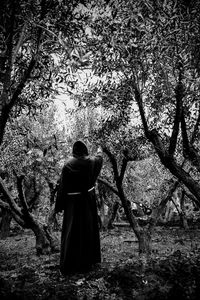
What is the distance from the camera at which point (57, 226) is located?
26.2 meters

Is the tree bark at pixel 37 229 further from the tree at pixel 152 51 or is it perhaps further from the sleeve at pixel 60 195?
the tree at pixel 152 51

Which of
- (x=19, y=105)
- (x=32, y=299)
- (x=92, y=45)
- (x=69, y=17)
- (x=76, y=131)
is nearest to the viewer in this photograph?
(x=32, y=299)


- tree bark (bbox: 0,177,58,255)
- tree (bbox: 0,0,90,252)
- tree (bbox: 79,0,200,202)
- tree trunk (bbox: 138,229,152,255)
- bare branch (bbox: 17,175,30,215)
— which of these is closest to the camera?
tree (bbox: 0,0,90,252)

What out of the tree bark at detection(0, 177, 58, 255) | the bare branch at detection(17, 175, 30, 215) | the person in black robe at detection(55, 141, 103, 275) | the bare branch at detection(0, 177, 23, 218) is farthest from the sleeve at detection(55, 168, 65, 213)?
the tree bark at detection(0, 177, 58, 255)

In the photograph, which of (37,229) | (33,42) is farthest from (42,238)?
(33,42)

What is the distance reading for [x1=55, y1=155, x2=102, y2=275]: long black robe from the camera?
6.48 metres

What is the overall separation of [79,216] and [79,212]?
97 mm

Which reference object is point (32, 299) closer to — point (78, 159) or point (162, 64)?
point (78, 159)

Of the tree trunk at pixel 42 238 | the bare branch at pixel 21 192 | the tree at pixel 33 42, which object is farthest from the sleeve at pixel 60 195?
the tree trunk at pixel 42 238

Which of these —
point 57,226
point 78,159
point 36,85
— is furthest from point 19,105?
point 57,226

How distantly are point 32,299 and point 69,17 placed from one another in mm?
5919

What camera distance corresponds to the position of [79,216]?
6.70 meters

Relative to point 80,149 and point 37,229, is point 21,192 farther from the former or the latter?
point 80,149

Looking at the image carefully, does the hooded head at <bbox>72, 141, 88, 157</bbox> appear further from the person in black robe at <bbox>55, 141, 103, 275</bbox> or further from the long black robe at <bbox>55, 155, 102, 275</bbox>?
the long black robe at <bbox>55, 155, 102, 275</bbox>
